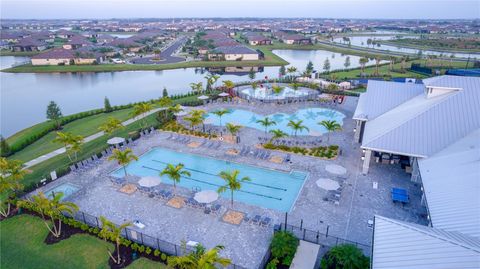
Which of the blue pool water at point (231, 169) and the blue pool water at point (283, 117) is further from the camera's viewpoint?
the blue pool water at point (283, 117)

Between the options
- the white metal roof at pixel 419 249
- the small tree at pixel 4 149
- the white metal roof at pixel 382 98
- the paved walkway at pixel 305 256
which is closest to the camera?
the white metal roof at pixel 419 249

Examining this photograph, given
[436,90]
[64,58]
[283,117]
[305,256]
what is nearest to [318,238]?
[305,256]

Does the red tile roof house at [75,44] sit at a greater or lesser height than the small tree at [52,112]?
greater

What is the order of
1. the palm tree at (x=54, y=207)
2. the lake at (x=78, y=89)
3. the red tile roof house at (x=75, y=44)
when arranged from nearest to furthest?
1. the palm tree at (x=54, y=207)
2. the lake at (x=78, y=89)
3. the red tile roof house at (x=75, y=44)

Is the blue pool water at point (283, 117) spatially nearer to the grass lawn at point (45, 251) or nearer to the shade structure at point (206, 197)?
the shade structure at point (206, 197)

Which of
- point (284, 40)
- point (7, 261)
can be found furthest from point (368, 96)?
point (284, 40)

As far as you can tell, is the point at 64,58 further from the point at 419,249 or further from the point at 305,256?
the point at 419,249

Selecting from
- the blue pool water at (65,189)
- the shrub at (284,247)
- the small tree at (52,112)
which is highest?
the small tree at (52,112)

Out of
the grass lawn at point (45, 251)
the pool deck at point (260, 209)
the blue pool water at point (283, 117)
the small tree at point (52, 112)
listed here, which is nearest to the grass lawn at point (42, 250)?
the grass lawn at point (45, 251)
